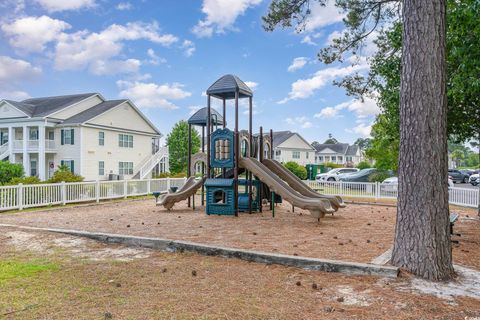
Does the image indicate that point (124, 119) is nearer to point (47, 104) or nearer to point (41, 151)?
point (47, 104)

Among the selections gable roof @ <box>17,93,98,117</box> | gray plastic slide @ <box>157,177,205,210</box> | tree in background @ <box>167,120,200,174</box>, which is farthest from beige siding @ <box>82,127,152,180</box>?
gray plastic slide @ <box>157,177,205,210</box>

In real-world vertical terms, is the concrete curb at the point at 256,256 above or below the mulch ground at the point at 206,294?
above

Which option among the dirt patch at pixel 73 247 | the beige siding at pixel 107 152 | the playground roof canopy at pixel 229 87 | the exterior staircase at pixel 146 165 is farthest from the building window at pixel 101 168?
the dirt patch at pixel 73 247

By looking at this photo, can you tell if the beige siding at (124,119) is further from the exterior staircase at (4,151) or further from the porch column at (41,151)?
the exterior staircase at (4,151)

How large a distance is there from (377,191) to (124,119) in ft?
73.5

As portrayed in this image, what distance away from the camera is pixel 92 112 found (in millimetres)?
28188

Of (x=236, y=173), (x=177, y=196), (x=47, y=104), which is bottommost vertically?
(x=177, y=196)

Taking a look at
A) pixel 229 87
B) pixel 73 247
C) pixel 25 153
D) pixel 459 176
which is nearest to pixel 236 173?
pixel 229 87

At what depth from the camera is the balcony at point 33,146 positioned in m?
27.0

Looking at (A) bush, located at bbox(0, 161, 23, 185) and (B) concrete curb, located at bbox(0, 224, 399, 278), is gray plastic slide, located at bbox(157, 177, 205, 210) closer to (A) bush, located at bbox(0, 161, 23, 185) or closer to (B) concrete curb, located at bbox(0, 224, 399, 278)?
(B) concrete curb, located at bbox(0, 224, 399, 278)

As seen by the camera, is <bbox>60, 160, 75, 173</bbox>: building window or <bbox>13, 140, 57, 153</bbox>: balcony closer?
<bbox>60, 160, 75, 173</bbox>: building window

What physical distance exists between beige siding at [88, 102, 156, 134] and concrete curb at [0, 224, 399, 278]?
73.6 ft

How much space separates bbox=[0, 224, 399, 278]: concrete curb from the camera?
4625 millimetres

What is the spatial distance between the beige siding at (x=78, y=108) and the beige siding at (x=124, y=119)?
8.51ft
